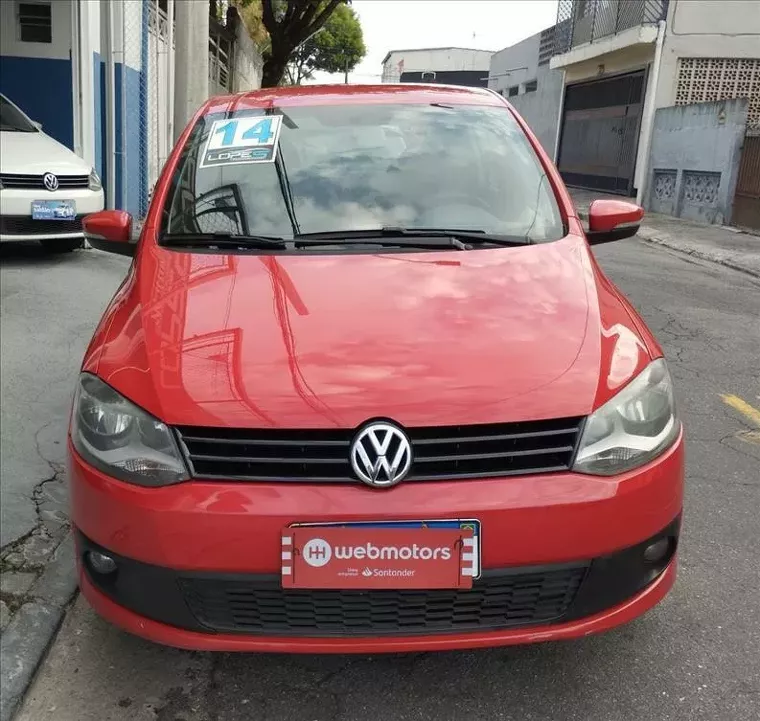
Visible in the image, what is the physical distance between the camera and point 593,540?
6.26 feet

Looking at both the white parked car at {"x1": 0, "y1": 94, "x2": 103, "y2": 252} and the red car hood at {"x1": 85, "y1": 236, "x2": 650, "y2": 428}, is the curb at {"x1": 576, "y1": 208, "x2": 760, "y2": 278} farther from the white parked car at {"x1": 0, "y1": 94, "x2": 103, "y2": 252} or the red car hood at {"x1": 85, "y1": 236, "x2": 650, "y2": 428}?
the red car hood at {"x1": 85, "y1": 236, "x2": 650, "y2": 428}

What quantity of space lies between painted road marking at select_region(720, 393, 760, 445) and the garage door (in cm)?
1514

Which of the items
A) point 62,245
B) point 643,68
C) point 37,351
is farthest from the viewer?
point 643,68

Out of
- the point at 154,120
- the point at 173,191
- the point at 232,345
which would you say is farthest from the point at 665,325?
the point at 154,120

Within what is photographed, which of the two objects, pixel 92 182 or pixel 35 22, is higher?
pixel 35 22

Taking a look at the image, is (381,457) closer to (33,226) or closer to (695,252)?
(33,226)

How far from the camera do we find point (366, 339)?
2.12 m

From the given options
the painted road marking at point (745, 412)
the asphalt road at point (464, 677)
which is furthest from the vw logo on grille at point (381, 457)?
the painted road marking at point (745, 412)

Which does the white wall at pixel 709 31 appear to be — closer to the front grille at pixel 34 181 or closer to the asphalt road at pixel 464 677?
the front grille at pixel 34 181

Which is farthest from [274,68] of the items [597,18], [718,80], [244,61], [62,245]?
[62,245]

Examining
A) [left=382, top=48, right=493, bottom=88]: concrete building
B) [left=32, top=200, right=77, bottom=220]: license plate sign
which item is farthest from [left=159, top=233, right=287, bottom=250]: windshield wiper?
[left=382, top=48, right=493, bottom=88]: concrete building

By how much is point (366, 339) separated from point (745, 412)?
10.6 ft

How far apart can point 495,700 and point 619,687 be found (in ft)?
1.18

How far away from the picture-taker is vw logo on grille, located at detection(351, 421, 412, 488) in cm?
186
